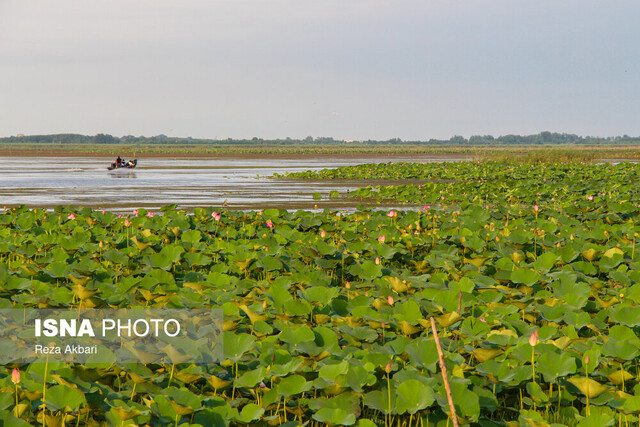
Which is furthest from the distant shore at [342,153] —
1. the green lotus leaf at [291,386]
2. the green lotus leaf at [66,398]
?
the green lotus leaf at [66,398]

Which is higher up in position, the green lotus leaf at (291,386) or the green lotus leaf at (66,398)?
the green lotus leaf at (66,398)

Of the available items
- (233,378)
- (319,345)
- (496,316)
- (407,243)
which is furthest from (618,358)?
(407,243)

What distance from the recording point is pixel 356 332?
409cm

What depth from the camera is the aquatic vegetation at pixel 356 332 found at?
3150 mm

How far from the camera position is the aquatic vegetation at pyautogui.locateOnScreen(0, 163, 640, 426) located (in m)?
3.15

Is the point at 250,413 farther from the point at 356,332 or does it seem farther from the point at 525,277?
the point at 525,277

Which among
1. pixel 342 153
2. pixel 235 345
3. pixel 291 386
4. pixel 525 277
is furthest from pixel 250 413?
pixel 342 153

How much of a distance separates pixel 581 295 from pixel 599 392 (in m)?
1.64

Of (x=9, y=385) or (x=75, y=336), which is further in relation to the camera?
(x=75, y=336)

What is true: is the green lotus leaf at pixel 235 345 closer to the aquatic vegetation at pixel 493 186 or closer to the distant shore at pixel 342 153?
the aquatic vegetation at pixel 493 186

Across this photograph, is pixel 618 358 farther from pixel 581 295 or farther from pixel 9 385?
pixel 9 385

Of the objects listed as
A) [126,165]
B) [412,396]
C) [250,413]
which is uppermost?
[412,396]

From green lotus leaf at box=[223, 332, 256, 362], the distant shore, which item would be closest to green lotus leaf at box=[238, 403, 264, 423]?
green lotus leaf at box=[223, 332, 256, 362]

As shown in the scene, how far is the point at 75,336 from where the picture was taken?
4008 mm
